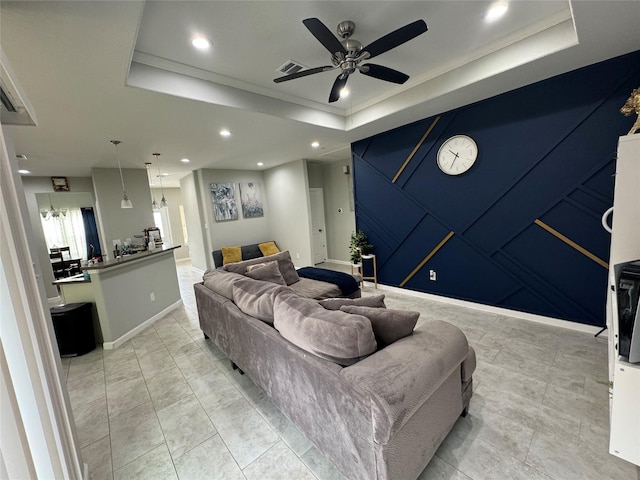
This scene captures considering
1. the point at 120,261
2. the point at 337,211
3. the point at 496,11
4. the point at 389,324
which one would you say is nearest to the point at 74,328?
the point at 120,261

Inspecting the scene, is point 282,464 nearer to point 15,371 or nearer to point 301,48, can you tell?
point 15,371

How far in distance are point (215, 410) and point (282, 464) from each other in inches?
28.9

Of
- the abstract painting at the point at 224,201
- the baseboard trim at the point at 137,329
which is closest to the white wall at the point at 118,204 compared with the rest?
the abstract painting at the point at 224,201

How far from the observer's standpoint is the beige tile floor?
145 centimetres

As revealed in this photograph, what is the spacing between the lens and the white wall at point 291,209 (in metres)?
5.86

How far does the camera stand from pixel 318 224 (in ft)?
22.2

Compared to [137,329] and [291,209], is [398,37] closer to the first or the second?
[137,329]

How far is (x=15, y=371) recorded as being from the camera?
0.95m

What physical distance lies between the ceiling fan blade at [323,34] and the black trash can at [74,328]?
367cm

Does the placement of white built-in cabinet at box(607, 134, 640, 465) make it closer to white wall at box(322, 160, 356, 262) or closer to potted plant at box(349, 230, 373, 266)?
potted plant at box(349, 230, 373, 266)

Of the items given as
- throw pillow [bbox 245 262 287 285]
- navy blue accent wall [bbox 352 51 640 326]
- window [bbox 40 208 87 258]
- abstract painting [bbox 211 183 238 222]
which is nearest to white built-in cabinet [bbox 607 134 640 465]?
navy blue accent wall [bbox 352 51 640 326]

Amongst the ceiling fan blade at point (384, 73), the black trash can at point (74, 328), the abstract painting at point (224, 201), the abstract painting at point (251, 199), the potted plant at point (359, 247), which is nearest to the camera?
the ceiling fan blade at point (384, 73)

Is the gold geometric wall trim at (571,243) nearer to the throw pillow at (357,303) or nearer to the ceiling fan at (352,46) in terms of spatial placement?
the ceiling fan at (352,46)

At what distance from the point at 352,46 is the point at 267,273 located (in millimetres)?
2439
